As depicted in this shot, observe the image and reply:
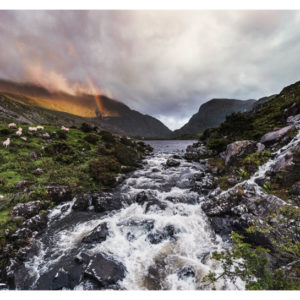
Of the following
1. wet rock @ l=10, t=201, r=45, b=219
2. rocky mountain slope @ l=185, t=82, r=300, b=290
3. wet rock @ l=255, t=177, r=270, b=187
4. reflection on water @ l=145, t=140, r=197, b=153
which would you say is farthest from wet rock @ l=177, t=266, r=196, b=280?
reflection on water @ l=145, t=140, r=197, b=153

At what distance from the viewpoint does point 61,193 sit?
1195cm

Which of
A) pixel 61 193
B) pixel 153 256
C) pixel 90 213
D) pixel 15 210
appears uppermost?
pixel 61 193

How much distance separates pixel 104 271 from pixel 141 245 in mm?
2378

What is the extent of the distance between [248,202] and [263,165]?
20.6 ft

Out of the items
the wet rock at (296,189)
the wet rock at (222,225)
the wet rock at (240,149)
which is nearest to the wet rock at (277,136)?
the wet rock at (240,149)

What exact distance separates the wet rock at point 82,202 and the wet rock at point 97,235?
10.2 ft

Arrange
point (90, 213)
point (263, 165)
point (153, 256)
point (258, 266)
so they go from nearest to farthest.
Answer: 1. point (258, 266)
2. point (153, 256)
3. point (90, 213)
4. point (263, 165)

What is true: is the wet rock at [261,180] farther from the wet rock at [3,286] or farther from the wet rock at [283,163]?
the wet rock at [3,286]

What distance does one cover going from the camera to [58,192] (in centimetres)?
1188

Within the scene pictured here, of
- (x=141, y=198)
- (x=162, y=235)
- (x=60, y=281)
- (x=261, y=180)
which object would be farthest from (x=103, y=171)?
(x=261, y=180)

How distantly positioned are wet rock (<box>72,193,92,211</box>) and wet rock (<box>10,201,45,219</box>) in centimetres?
222

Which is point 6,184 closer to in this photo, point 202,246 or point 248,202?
point 202,246

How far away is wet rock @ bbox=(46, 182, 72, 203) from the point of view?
1157 cm

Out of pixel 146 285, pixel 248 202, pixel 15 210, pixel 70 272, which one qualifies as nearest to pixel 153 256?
pixel 146 285
